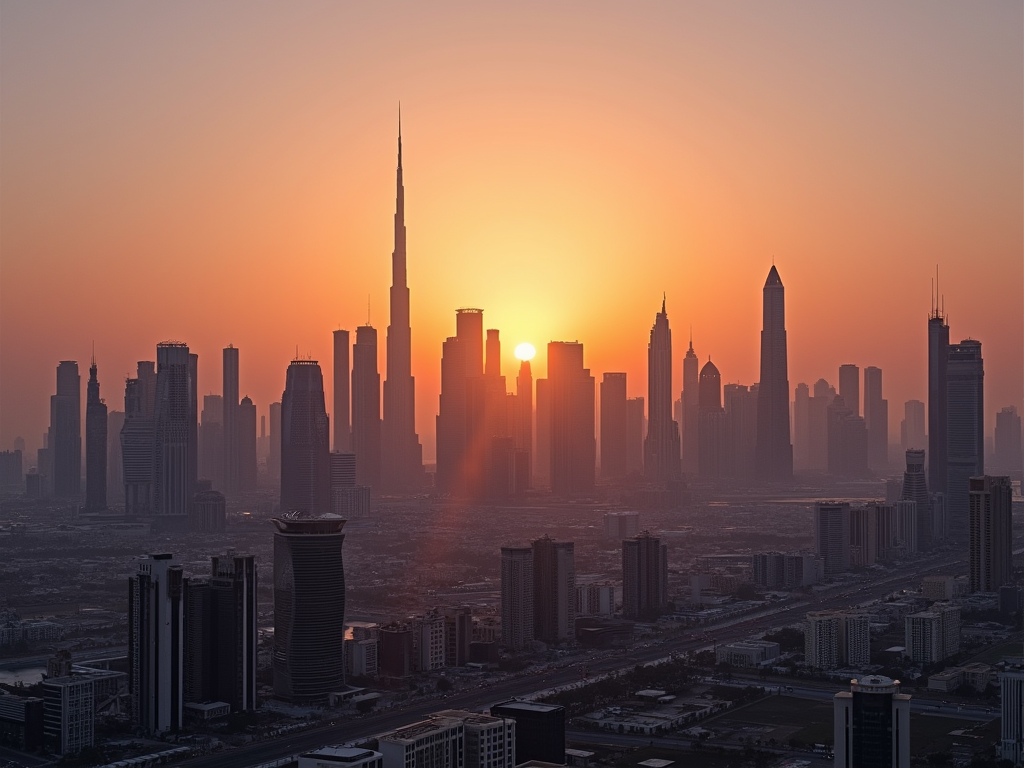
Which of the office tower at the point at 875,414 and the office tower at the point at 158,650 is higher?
the office tower at the point at 875,414

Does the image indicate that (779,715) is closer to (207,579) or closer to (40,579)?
(207,579)

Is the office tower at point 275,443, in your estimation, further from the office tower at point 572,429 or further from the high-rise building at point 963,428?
the high-rise building at point 963,428

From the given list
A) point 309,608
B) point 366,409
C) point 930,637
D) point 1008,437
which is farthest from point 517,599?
point 1008,437

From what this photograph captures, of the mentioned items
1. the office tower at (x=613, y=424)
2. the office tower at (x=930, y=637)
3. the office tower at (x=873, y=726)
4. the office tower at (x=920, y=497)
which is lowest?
the office tower at (x=930, y=637)

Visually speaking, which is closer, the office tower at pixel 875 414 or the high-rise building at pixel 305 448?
the high-rise building at pixel 305 448

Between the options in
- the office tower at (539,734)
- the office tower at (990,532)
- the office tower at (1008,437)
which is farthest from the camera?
the office tower at (1008,437)

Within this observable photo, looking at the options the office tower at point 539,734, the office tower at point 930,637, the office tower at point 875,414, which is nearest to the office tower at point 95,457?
the office tower at point 930,637
